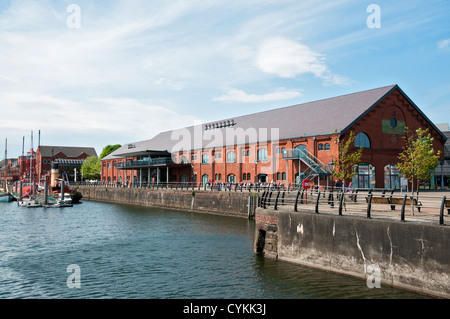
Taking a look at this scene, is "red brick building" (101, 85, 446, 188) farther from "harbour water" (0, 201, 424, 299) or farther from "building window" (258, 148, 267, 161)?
"harbour water" (0, 201, 424, 299)

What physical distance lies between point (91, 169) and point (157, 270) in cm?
9675

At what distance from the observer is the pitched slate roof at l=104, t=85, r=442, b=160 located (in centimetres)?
4059

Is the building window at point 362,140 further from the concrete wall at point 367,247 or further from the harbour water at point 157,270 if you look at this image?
the concrete wall at point 367,247

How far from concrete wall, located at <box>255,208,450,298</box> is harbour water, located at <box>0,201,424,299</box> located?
432mm

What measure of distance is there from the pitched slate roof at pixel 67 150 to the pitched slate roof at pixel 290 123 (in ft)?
216

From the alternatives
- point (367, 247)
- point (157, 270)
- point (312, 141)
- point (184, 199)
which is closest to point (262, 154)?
point (312, 141)

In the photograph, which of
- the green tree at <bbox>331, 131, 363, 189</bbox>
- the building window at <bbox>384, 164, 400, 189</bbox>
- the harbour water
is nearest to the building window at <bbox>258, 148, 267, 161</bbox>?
the green tree at <bbox>331, 131, 363, 189</bbox>

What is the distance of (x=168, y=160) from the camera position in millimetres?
61312

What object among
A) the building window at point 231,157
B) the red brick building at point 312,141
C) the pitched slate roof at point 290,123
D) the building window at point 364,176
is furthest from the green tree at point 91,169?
the building window at point 364,176

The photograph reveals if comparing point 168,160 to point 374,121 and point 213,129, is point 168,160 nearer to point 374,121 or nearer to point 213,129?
point 213,129

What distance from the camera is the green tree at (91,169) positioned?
105575 millimetres
